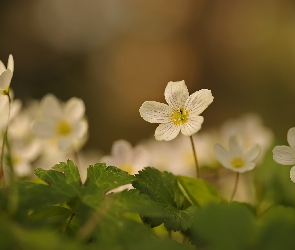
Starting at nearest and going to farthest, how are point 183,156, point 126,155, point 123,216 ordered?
point 123,216, point 126,155, point 183,156

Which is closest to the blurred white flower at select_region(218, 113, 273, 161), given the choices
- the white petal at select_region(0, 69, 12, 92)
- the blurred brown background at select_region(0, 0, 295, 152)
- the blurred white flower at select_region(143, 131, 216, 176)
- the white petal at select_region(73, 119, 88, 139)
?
the blurred white flower at select_region(143, 131, 216, 176)

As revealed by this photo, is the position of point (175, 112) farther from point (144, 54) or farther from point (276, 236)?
point (144, 54)

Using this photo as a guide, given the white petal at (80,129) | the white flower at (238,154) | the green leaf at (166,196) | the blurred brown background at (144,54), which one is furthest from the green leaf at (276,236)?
the blurred brown background at (144,54)

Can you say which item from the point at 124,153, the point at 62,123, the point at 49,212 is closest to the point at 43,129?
the point at 62,123

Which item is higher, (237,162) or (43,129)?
(43,129)

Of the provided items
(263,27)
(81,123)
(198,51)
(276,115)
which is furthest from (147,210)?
(198,51)
